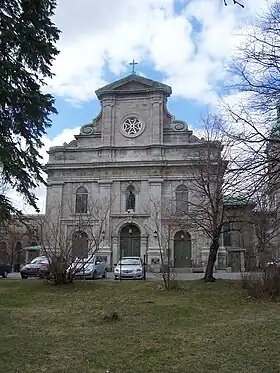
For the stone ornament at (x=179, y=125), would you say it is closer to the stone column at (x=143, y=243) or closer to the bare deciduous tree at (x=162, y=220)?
the bare deciduous tree at (x=162, y=220)

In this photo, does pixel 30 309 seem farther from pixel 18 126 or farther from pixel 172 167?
pixel 172 167

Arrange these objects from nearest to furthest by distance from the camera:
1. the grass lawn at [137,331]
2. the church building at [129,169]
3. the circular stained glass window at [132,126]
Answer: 1. the grass lawn at [137,331]
2. the church building at [129,169]
3. the circular stained glass window at [132,126]

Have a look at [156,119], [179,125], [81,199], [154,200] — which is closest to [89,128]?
[156,119]

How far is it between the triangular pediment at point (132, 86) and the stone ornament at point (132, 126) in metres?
2.96

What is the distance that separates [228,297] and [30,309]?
7.27 meters

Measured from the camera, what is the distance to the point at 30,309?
14969 millimetres

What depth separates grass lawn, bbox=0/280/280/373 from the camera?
25.2 feet

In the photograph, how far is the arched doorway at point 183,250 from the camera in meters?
41.8

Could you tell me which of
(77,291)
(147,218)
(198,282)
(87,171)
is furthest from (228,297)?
(87,171)

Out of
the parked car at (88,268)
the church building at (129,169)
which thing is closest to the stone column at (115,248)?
the church building at (129,169)

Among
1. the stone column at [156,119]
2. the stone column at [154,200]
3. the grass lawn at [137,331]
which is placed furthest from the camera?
the stone column at [156,119]

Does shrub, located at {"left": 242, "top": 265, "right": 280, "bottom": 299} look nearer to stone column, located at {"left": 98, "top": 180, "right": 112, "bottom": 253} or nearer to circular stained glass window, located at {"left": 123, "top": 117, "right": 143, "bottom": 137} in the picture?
stone column, located at {"left": 98, "top": 180, "right": 112, "bottom": 253}

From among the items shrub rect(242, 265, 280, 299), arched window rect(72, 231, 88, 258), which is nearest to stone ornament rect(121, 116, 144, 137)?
arched window rect(72, 231, 88, 258)

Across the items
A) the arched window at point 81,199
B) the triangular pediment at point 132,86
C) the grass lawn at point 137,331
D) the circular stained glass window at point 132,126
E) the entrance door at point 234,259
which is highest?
the triangular pediment at point 132,86
